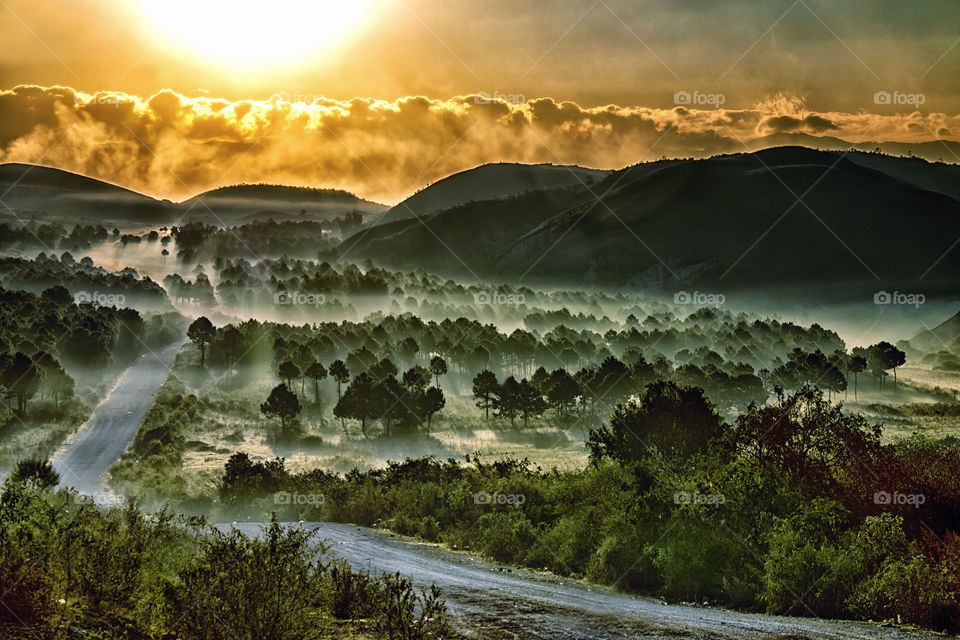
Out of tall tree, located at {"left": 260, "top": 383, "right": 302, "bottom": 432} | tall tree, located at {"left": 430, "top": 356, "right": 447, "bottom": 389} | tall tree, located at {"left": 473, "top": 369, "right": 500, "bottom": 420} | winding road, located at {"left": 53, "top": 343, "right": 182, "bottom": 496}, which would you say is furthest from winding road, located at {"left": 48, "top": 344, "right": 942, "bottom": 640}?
tall tree, located at {"left": 430, "top": 356, "right": 447, "bottom": 389}

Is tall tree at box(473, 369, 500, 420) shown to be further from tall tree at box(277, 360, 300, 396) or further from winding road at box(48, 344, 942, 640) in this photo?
winding road at box(48, 344, 942, 640)

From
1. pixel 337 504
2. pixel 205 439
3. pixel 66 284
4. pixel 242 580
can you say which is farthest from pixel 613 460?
pixel 66 284

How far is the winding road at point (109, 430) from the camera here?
247 feet

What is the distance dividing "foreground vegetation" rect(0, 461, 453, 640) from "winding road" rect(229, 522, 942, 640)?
315 centimetres

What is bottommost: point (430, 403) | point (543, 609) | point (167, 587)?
point (543, 609)

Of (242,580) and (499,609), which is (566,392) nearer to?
(499,609)

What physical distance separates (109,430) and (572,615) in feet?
268

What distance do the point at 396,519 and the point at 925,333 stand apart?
14658cm

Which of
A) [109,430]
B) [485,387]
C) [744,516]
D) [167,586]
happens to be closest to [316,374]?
[485,387]

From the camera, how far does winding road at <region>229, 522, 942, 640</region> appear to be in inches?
794

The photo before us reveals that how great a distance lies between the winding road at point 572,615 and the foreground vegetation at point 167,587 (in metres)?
3.15

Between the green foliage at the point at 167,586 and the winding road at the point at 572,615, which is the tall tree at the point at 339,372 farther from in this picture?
the green foliage at the point at 167,586

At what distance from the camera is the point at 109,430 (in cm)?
9150

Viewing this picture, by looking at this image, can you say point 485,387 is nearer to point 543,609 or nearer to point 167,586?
point 543,609
